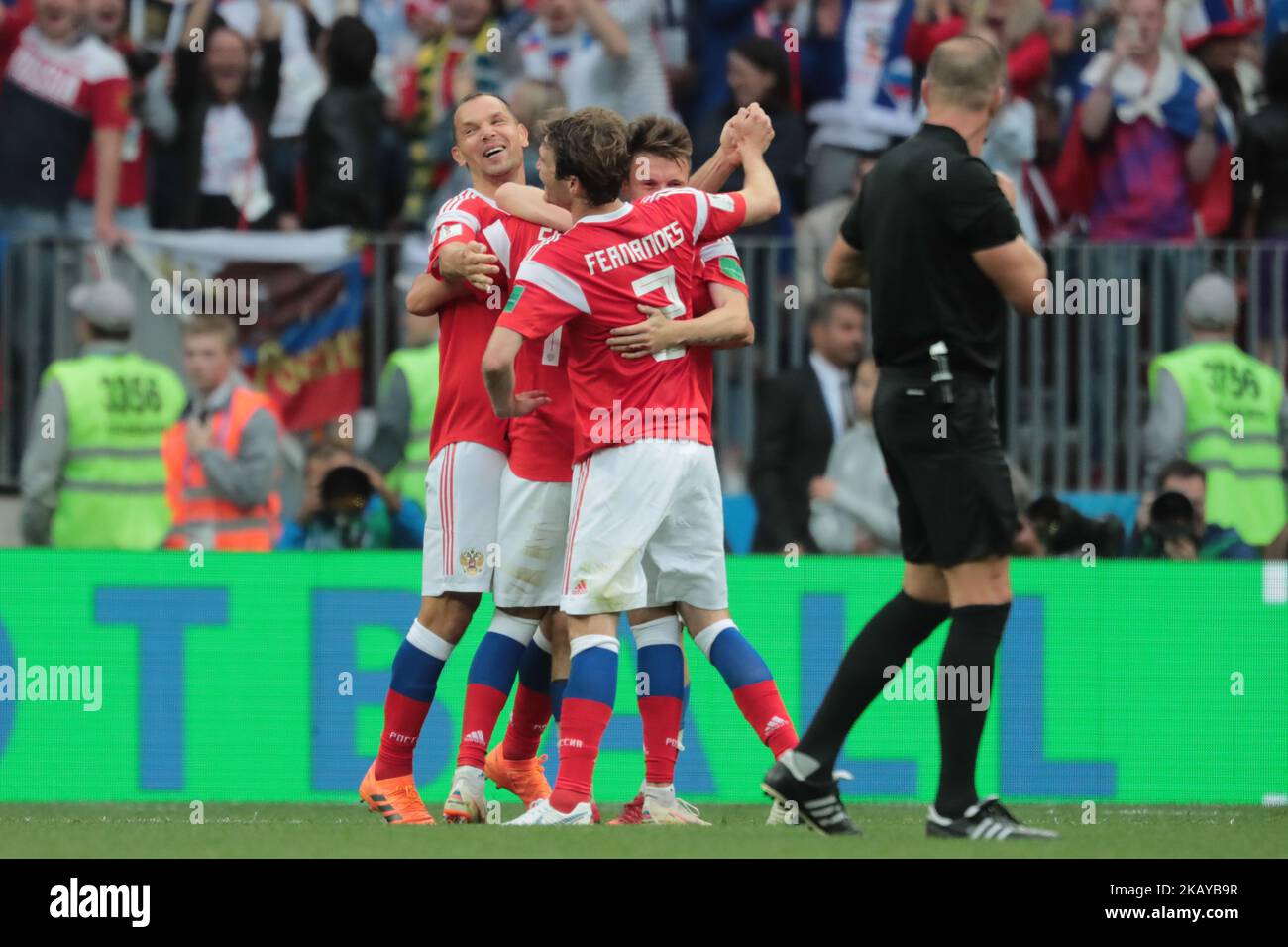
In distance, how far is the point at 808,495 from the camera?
37.1 ft

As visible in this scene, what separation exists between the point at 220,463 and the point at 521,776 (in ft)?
11.3

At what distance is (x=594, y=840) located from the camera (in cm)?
669

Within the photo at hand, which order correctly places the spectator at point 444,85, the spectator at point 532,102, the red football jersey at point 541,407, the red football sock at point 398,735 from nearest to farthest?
1. the red football jersey at point 541,407
2. the red football sock at point 398,735
3. the spectator at point 532,102
4. the spectator at point 444,85

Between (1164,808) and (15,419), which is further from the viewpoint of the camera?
(15,419)

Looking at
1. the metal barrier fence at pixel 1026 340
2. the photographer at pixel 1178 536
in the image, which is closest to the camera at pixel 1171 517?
the photographer at pixel 1178 536

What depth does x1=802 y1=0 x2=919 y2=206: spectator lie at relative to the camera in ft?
42.6

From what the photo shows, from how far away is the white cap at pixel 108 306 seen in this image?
37.6 feet

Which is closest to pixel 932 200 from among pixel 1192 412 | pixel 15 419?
pixel 1192 412

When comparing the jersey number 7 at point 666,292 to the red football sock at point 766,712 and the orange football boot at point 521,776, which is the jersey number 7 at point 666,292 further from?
the orange football boot at point 521,776

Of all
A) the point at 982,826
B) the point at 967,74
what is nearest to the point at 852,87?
the point at 967,74

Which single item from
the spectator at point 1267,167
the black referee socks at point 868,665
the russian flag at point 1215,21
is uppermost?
the russian flag at point 1215,21

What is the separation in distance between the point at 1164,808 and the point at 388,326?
16.1ft

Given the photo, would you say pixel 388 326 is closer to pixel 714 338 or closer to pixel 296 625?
pixel 296 625

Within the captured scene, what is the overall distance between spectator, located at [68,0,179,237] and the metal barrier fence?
663 millimetres
